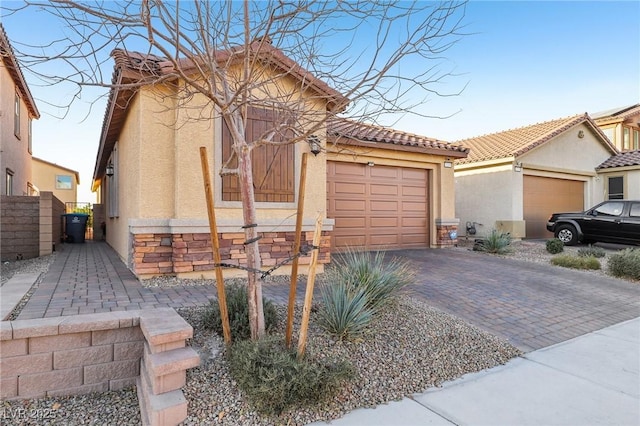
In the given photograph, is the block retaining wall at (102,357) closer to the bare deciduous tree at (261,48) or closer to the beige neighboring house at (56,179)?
the bare deciduous tree at (261,48)

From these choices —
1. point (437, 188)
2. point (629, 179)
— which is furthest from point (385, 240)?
point (629, 179)

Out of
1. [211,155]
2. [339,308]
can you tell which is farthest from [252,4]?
[339,308]

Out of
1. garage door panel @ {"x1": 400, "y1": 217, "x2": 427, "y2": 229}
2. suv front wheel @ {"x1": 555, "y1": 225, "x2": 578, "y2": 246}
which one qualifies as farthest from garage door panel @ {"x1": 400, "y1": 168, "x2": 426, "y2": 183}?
suv front wheel @ {"x1": 555, "y1": 225, "x2": 578, "y2": 246}

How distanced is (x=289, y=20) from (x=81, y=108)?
237 cm

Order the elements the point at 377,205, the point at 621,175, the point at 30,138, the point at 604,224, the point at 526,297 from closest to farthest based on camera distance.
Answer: the point at 526,297
the point at 377,205
the point at 604,224
the point at 30,138
the point at 621,175

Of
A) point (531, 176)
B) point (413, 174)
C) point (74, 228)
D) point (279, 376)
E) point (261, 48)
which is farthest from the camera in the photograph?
point (531, 176)

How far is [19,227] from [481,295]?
10.0m

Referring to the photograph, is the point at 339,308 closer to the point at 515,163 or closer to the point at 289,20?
the point at 289,20

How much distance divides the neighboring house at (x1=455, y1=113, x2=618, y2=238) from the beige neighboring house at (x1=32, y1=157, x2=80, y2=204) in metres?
28.7

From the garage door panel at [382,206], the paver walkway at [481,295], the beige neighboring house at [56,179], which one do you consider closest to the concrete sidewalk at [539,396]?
the paver walkway at [481,295]

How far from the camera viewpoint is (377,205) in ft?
35.2

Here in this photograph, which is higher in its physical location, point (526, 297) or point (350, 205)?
point (350, 205)

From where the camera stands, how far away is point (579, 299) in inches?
259

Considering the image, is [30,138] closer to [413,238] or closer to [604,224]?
[413,238]
